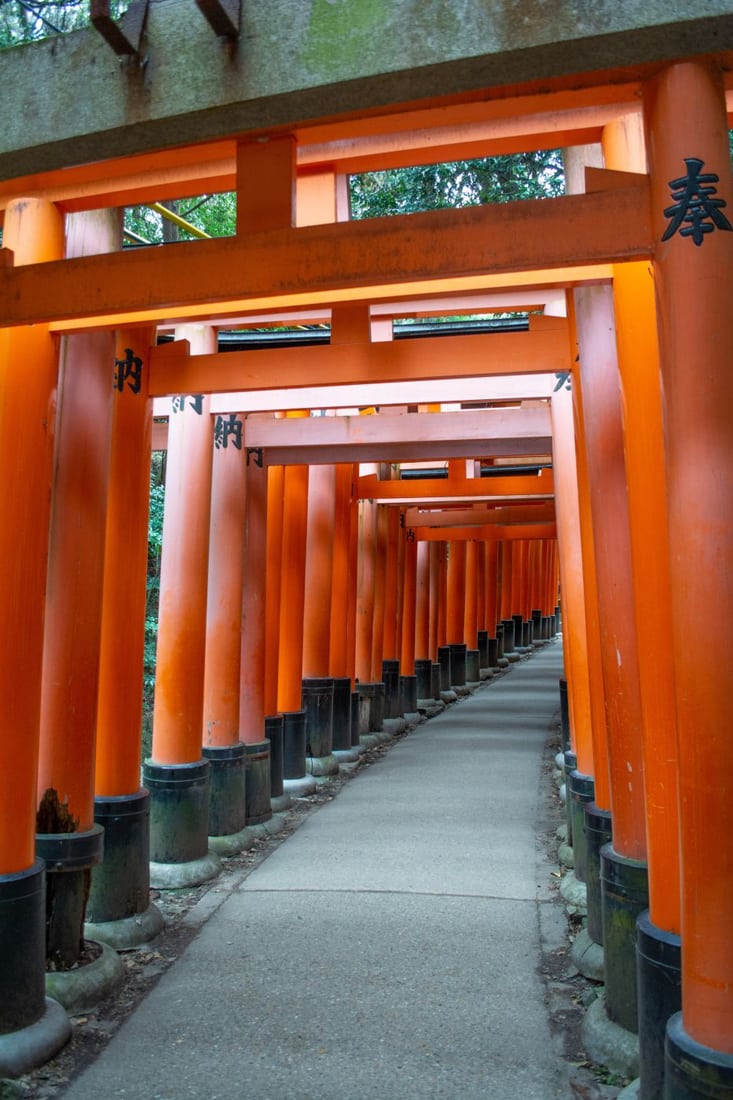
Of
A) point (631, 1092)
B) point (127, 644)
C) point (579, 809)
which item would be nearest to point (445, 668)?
point (579, 809)

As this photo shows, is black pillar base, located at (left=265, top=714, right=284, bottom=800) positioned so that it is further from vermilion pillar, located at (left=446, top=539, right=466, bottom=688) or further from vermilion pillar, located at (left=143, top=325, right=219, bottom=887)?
vermilion pillar, located at (left=446, top=539, right=466, bottom=688)

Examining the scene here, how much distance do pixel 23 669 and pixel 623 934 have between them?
8.67ft

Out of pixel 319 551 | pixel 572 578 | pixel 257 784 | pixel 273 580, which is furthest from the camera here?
pixel 319 551

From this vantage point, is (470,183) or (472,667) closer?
(470,183)

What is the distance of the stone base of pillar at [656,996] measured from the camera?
2887 millimetres

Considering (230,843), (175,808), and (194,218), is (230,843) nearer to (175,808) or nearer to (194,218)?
(175,808)

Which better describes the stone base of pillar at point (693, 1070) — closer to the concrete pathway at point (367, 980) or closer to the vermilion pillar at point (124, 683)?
the concrete pathway at point (367, 980)

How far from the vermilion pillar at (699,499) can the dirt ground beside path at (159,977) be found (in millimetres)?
1171

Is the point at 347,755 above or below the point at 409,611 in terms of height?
below

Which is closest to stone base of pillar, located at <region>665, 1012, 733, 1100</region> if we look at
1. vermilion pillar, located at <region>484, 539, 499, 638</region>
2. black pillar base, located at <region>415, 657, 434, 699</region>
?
black pillar base, located at <region>415, 657, 434, 699</region>

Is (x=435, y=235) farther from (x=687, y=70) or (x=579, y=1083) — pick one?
(x=579, y=1083)

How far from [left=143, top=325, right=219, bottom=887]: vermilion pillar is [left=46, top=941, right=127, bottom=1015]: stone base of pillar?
1.55 m

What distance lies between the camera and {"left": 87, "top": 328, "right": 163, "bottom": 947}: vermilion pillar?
198 inches

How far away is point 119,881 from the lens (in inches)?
198
